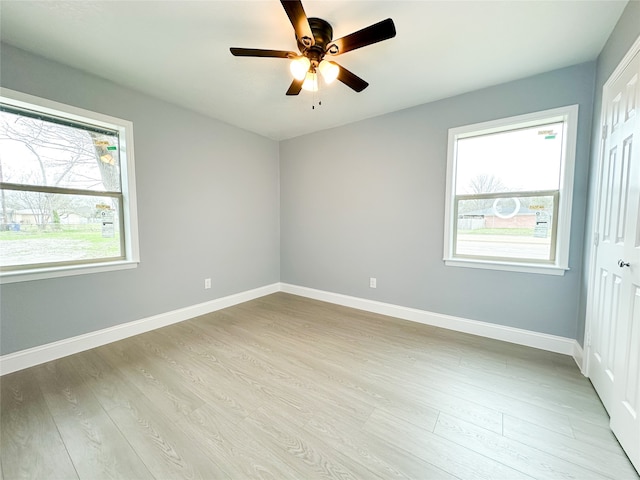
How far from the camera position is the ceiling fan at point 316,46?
1.43 m

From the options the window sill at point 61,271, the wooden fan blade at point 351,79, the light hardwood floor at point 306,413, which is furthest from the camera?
the window sill at point 61,271

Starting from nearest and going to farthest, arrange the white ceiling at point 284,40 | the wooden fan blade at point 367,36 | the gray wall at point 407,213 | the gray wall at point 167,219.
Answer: the wooden fan blade at point 367,36
the white ceiling at point 284,40
the gray wall at point 167,219
the gray wall at point 407,213

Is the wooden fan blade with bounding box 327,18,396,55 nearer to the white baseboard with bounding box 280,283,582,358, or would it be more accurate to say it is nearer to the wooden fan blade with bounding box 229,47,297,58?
the wooden fan blade with bounding box 229,47,297,58

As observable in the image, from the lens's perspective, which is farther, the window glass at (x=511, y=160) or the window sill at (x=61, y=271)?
the window glass at (x=511, y=160)

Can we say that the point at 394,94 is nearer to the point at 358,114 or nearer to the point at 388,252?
the point at 358,114

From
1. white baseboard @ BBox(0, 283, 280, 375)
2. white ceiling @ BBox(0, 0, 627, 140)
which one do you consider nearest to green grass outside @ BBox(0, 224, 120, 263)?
white baseboard @ BBox(0, 283, 280, 375)

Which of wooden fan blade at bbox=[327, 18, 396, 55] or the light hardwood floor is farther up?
wooden fan blade at bbox=[327, 18, 396, 55]

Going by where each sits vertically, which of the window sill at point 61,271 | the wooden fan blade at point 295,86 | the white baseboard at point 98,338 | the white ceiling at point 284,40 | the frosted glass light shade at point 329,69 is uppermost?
the white ceiling at point 284,40

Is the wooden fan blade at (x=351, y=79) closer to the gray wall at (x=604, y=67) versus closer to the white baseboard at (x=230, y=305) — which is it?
the gray wall at (x=604, y=67)

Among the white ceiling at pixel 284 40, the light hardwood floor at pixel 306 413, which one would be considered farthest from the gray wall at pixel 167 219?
the light hardwood floor at pixel 306 413

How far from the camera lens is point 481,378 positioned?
1944mm

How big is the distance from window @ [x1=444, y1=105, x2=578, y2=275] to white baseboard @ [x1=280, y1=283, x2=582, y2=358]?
2.08 feet

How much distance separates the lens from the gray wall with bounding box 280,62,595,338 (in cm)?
227

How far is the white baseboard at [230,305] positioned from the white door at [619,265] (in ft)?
1.46
